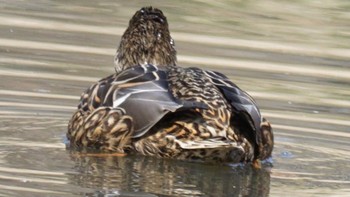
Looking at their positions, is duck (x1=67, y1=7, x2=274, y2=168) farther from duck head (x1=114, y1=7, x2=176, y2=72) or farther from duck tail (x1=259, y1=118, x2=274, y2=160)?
duck head (x1=114, y1=7, x2=176, y2=72)

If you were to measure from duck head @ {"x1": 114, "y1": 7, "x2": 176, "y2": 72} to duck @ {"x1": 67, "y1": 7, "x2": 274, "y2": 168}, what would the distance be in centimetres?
67

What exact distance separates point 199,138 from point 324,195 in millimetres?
1000

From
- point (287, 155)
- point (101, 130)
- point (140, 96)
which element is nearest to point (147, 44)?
point (101, 130)

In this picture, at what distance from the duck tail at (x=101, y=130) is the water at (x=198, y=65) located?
0.13 meters

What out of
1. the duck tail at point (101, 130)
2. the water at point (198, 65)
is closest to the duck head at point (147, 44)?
the water at point (198, 65)

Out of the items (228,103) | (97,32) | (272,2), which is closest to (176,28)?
(97,32)

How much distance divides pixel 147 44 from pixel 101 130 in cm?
141

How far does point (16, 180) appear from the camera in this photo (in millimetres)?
8141

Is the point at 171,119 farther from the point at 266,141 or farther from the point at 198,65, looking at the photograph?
the point at 198,65

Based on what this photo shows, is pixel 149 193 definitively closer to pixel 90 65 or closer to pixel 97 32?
pixel 90 65

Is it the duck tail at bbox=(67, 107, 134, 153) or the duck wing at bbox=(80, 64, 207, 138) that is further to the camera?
the duck tail at bbox=(67, 107, 134, 153)

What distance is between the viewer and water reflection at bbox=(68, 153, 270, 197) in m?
8.27

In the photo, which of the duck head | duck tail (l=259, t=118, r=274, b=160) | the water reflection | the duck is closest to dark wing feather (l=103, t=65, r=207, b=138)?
the duck

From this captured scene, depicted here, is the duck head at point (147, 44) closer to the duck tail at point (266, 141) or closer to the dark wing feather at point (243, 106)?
the dark wing feather at point (243, 106)
